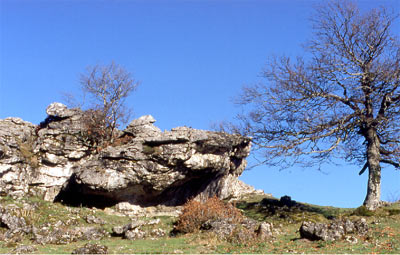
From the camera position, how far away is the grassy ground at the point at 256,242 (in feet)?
61.0

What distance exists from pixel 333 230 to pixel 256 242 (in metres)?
3.77

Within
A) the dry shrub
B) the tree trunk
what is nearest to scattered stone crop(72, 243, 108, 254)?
the dry shrub

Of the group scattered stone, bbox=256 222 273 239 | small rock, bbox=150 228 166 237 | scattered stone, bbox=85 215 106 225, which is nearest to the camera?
scattered stone, bbox=256 222 273 239

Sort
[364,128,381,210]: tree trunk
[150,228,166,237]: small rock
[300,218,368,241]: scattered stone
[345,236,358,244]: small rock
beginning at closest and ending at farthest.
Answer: [345,236,358,244]: small rock < [300,218,368,241]: scattered stone < [150,228,166,237]: small rock < [364,128,381,210]: tree trunk

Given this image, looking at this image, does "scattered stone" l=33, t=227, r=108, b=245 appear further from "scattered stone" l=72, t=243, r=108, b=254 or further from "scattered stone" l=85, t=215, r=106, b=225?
"scattered stone" l=72, t=243, r=108, b=254

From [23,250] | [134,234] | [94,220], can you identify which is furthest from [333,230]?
[94,220]

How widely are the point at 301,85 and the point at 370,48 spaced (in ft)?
18.0

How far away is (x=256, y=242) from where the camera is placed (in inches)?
785

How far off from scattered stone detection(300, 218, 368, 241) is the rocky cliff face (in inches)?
426

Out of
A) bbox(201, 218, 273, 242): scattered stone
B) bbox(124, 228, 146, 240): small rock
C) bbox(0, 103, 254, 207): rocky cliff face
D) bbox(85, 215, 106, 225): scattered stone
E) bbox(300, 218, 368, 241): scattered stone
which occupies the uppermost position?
bbox(0, 103, 254, 207): rocky cliff face

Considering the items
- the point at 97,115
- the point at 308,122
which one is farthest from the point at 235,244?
the point at 97,115

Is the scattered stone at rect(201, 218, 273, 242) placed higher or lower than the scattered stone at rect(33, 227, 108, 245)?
higher

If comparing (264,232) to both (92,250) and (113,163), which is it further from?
(113,163)

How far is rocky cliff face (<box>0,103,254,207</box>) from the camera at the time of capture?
32.5 m
